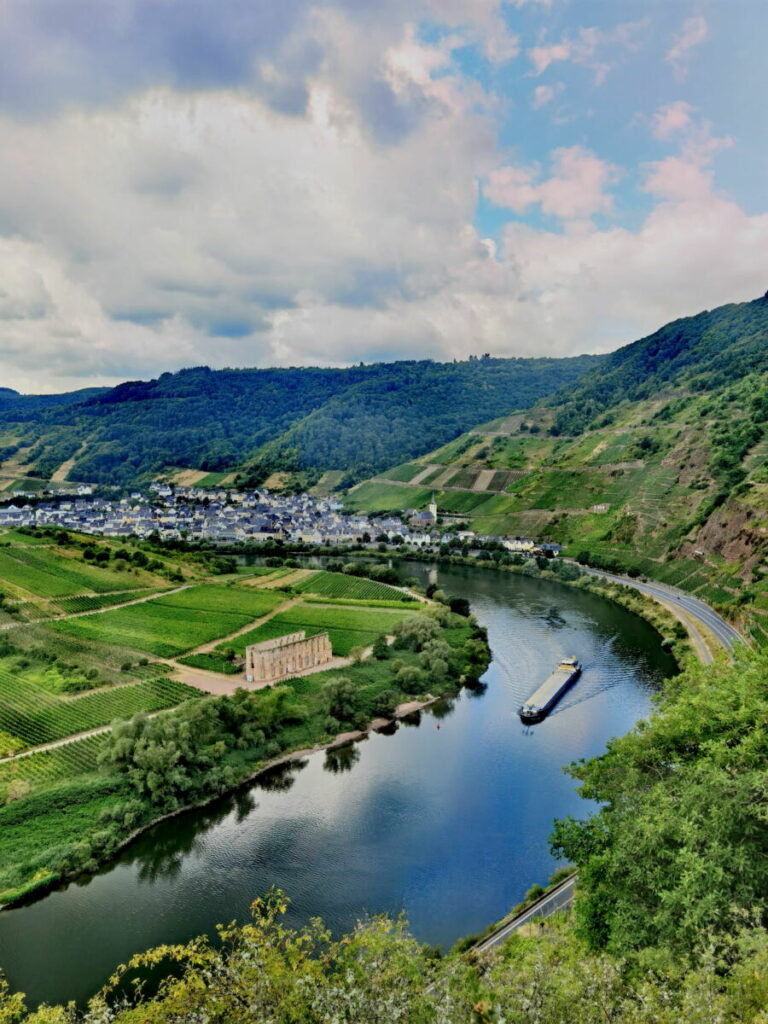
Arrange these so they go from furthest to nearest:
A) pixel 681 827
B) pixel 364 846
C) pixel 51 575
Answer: pixel 51 575 < pixel 364 846 < pixel 681 827

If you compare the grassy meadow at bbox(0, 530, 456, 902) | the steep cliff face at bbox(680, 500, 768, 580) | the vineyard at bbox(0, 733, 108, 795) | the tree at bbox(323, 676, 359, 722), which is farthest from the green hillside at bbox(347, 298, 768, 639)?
the vineyard at bbox(0, 733, 108, 795)

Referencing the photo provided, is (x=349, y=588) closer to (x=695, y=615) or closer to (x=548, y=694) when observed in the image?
(x=548, y=694)

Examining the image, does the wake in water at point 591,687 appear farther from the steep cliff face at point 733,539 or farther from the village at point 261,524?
the village at point 261,524

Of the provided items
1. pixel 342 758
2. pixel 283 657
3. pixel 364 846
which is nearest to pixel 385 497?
pixel 283 657

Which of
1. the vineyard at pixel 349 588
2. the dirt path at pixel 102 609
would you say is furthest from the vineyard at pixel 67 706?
the vineyard at pixel 349 588

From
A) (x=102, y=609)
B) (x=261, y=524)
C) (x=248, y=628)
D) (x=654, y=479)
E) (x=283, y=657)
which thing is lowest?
(x=248, y=628)

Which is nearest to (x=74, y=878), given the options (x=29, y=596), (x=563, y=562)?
(x=29, y=596)

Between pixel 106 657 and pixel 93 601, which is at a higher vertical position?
pixel 93 601
